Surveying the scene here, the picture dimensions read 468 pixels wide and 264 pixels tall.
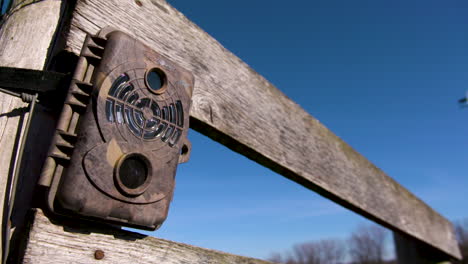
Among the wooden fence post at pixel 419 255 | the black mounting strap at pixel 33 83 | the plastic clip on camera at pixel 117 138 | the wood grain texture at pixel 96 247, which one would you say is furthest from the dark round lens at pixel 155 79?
the wooden fence post at pixel 419 255

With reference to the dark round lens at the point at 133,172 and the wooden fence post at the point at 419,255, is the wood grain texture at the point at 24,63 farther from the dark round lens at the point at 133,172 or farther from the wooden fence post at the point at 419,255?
the wooden fence post at the point at 419,255

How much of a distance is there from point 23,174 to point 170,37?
0.55m

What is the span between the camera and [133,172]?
0.69m

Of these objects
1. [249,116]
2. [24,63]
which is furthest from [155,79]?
[249,116]

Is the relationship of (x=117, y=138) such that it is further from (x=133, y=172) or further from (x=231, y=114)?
(x=231, y=114)

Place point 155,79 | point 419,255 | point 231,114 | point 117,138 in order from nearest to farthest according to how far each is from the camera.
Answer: point 117,138 < point 155,79 < point 231,114 < point 419,255

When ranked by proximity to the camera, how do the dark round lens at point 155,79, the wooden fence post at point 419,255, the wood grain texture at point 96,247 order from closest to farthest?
the wood grain texture at point 96,247 → the dark round lens at point 155,79 → the wooden fence post at point 419,255

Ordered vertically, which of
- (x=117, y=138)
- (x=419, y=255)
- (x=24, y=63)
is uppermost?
(x=24, y=63)

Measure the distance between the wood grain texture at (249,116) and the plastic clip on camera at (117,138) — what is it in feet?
0.40

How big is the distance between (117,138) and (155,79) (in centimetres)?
18

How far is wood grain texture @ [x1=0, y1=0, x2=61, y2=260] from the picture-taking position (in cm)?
66

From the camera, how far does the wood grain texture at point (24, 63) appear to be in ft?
2.16

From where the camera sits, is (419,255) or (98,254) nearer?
(98,254)

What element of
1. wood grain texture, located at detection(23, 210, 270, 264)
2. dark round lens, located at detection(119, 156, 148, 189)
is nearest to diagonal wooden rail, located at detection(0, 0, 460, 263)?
wood grain texture, located at detection(23, 210, 270, 264)
